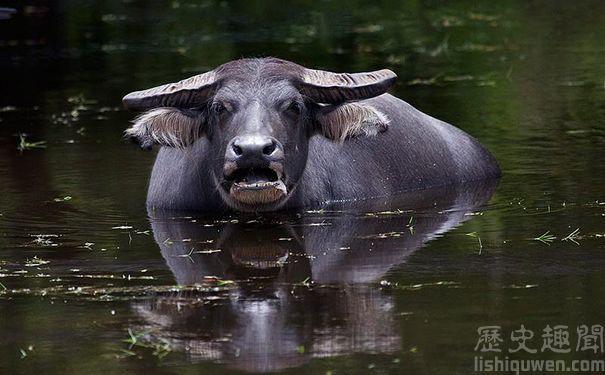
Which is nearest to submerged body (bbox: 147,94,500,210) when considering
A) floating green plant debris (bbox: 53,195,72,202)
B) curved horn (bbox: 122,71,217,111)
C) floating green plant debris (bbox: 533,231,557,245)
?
curved horn (bbox: 122,71,217,111)

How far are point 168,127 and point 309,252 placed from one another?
1971 mm

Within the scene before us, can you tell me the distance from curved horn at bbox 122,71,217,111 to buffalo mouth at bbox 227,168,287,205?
2.64ft

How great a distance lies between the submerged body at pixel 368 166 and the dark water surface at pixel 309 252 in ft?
0.63

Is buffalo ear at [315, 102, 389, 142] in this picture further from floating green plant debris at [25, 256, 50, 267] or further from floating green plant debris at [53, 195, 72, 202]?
floating green plant debris at [25, 256, 50, 267]

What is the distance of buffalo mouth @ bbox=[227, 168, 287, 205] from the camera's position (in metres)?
9.79

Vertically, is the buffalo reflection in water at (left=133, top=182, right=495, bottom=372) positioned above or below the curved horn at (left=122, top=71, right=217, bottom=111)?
below

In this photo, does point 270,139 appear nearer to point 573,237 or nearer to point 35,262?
point 35,262

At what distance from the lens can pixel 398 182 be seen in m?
11.4

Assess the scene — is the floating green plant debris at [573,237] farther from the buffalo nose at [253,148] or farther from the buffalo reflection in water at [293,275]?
the buffalo nose at [253,148]

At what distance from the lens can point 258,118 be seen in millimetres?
9906

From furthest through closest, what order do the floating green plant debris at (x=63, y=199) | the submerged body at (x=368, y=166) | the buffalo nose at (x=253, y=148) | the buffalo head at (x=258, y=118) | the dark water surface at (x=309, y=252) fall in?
the floating green plant debris at (x=63, y=199), the submerged body at (x=368, y=166), the buffalo head at (x=258, y=118), the buffalo nose at (x=253, y=148), the dark water surface at (x=309, y=252)

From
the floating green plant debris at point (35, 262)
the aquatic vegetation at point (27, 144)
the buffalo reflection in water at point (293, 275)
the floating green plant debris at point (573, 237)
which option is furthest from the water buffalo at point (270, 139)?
the aquatic vegetation at point (27, 144)

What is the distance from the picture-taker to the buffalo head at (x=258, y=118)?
9788mm

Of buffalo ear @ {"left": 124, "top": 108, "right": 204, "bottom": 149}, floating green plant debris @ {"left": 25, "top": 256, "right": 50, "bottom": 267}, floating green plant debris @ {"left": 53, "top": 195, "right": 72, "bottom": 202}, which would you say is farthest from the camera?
floating green plant debris @ {"left": 53, "top": 195, "right": 72, "bottom": 202}
